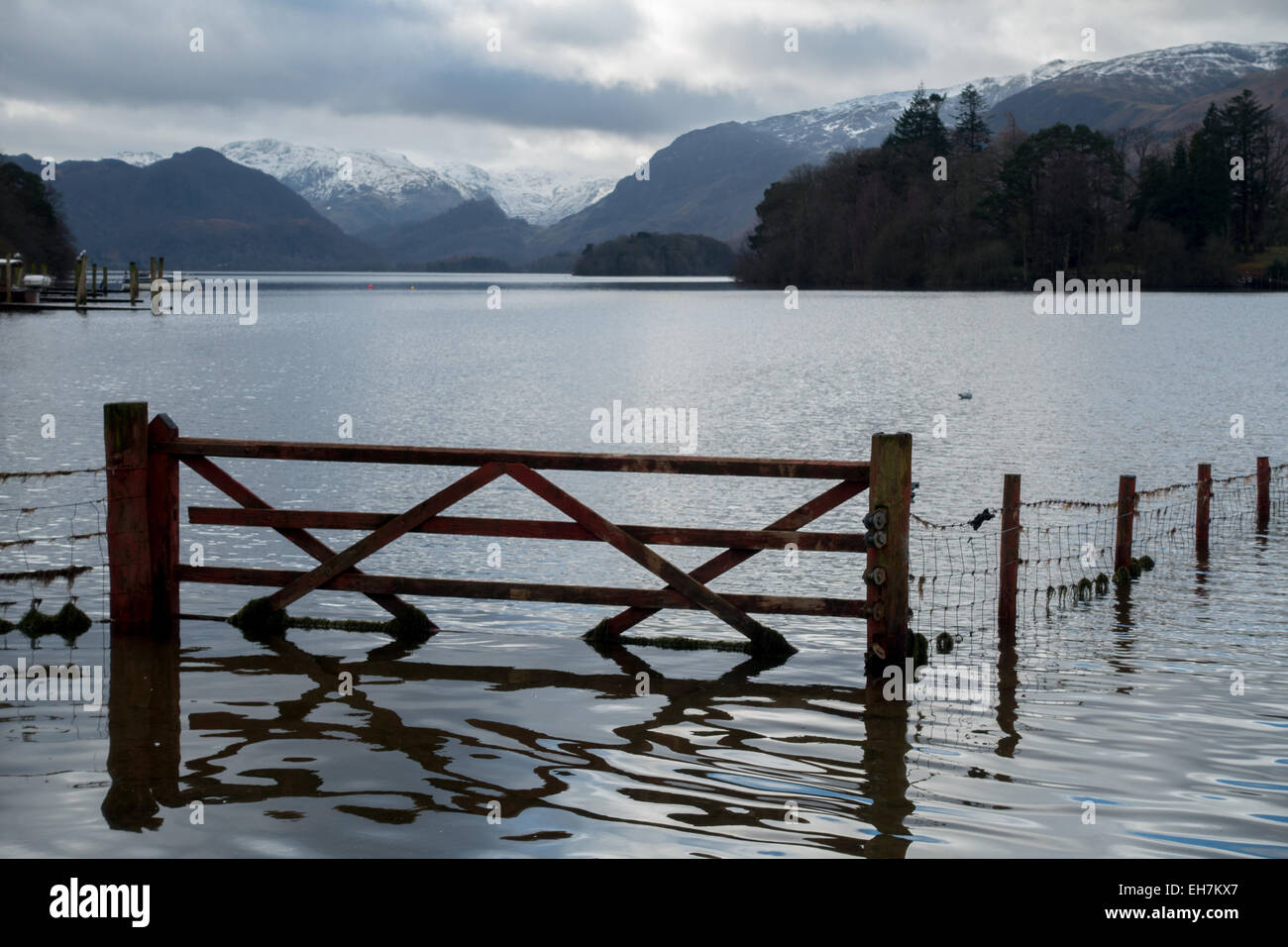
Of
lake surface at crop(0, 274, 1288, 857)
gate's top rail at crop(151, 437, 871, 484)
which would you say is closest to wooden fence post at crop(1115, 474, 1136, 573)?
lake surface at crop(0, 274, 1288, 857)

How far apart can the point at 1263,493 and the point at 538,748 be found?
61.1 ft

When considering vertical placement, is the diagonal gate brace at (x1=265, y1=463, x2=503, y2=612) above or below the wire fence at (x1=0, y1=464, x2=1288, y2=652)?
above

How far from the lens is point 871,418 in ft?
144

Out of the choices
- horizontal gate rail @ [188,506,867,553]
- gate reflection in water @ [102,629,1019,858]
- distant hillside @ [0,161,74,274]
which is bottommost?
gate reflection in water @ [102,629,1019,858]

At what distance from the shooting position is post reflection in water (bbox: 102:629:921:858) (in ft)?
28.0

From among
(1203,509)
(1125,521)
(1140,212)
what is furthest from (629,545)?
(1140,212)

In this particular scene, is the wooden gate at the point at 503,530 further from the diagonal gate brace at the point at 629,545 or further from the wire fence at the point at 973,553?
the wire fence at the point at 973,553

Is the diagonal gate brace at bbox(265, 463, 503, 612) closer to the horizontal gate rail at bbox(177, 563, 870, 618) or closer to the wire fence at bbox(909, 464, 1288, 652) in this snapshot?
the horizontal gate rail at bbox(177, 563, 870, 618)

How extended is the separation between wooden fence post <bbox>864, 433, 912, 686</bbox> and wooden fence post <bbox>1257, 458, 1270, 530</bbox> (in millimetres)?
14348

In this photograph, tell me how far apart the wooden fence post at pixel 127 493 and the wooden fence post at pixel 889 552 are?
731 cm

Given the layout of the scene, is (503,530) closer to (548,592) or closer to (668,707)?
(548,592)

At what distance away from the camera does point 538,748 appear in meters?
9.99

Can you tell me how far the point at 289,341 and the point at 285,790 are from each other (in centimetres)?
8705
